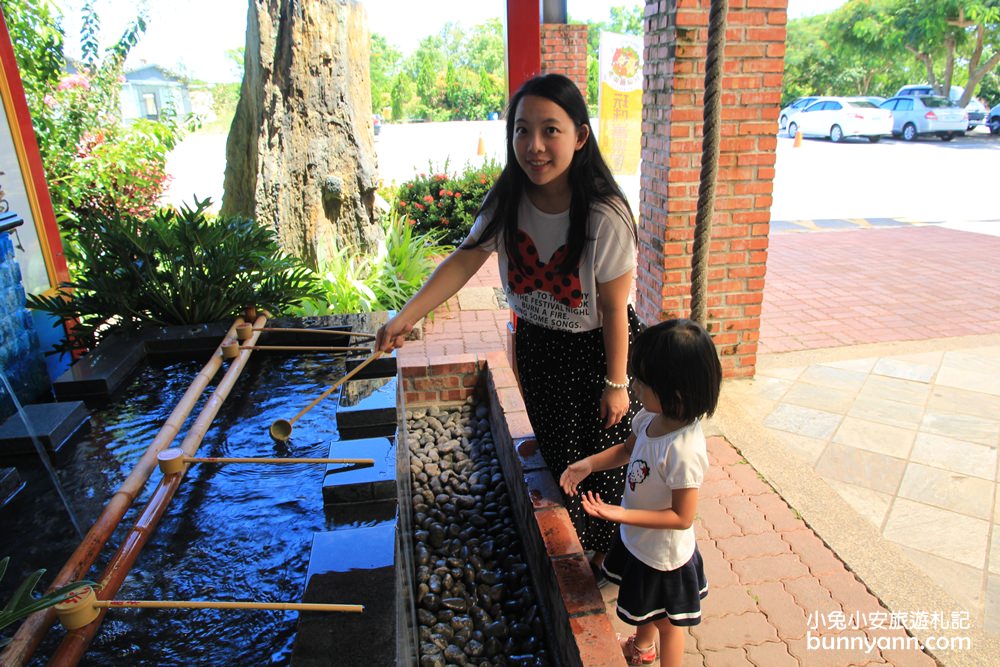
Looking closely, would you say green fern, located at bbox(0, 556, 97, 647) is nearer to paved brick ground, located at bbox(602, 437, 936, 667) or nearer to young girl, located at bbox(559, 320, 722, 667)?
young girl, located at bbox(559, 320, 722, 667)

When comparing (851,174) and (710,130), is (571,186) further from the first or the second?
(851,174)

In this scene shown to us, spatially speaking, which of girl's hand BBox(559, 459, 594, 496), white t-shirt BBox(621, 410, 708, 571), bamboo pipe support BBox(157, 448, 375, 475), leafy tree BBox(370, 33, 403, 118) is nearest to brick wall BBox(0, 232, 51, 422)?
bamboo pipe support BBox(157, 448, 375, 475)

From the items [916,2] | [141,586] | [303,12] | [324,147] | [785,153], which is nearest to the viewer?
[141,586]

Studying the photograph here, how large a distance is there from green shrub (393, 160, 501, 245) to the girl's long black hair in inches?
248

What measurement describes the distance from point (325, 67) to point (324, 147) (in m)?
0.80

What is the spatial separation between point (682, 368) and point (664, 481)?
0.32 metres

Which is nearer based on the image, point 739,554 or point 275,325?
point 739,554

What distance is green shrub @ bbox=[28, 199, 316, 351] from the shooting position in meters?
3.46

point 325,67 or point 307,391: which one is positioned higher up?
point 325,67

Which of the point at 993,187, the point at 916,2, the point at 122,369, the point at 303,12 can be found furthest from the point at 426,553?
the point at 916,2

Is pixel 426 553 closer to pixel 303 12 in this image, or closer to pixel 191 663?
pixel 191 663

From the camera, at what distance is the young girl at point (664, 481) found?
1.66 metres

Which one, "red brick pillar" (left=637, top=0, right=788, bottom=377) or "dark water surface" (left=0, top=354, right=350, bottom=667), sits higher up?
"red brick pillar" (left=637, top=0, right=788, bottom=377)

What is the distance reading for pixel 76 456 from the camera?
7.97ft
